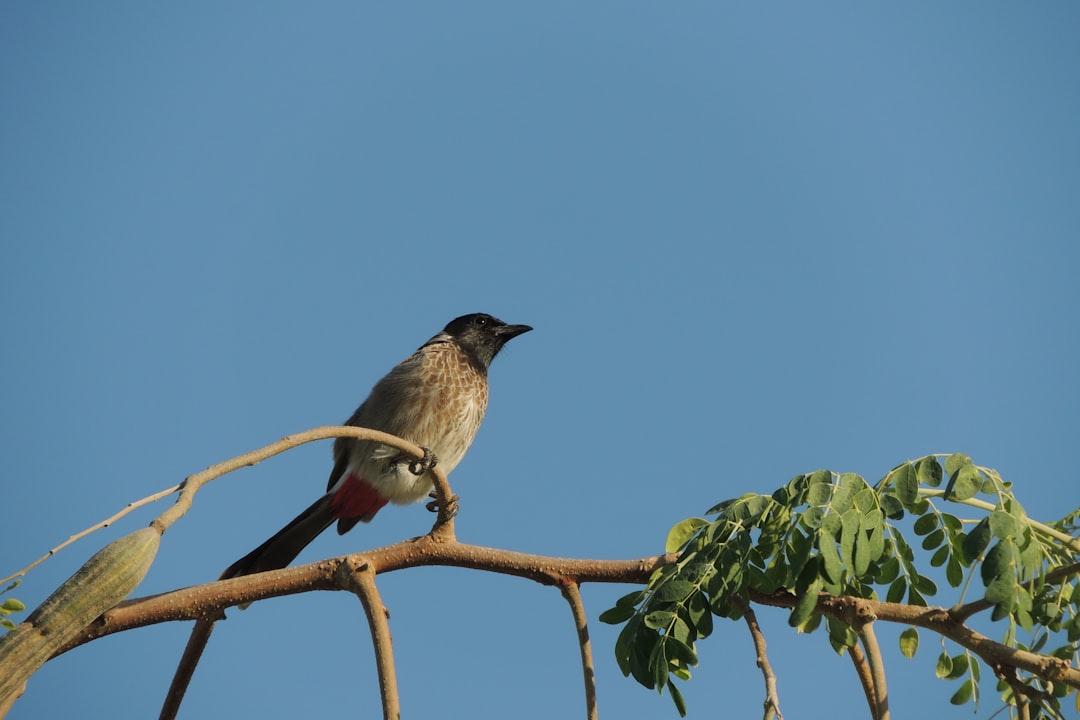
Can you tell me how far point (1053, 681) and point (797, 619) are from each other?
571 mm

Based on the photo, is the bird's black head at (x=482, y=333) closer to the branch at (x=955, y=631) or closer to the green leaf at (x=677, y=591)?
the green leaf at (x=677, y=591)

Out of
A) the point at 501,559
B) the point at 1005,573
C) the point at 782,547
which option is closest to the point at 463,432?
the point at 501,559

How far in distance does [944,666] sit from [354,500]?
11.1 feet

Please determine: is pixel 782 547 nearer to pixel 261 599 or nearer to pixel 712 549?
pixel 712 549

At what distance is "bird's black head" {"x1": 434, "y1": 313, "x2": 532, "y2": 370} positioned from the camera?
6.62 metres

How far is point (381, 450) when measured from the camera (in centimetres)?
538

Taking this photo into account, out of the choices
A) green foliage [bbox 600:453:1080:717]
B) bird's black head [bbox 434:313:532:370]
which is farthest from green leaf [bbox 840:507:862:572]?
bird's black head [bbox 434:313:532:370]

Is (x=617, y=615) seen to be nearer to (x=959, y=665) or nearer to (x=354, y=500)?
(x=959, y=665)

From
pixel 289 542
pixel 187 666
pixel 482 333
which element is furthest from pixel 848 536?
pixel 482 333

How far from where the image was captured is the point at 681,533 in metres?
3.03

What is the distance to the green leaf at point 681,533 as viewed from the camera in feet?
9.91

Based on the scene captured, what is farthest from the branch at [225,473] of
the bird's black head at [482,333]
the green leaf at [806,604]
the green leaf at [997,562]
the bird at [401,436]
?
the bird's black head at [482,333]

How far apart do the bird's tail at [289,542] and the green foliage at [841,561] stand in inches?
91.3

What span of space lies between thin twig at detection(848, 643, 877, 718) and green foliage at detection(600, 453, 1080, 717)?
34 millimetres
